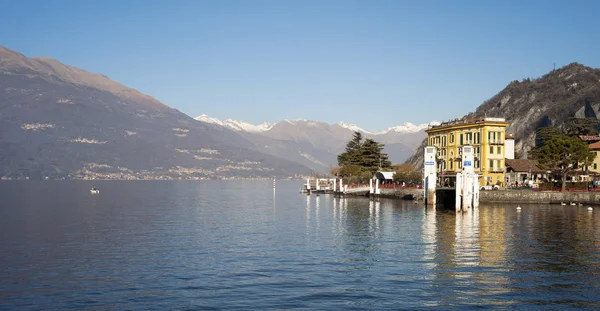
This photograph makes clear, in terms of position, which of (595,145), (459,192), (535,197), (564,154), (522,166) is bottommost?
(535,197)

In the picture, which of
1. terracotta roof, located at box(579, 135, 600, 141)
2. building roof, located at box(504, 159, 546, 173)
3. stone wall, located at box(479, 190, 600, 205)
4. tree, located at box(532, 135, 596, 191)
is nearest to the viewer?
stone wall, located at box(479, 190, 600, 205)

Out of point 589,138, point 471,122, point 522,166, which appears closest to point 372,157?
point 471,122

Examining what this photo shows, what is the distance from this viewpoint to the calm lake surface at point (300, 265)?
29062mm

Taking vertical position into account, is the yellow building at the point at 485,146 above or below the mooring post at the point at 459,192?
above

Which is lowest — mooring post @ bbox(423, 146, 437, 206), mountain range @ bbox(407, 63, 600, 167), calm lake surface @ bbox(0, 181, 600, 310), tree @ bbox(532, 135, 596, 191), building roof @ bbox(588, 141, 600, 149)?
calm lake surface @ bbox(0, 181, 600, 310)

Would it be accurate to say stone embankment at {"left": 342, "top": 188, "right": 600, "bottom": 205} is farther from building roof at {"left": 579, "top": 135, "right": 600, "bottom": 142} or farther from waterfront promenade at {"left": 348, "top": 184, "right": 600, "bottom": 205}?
building roof at {"left": 579, "top": 135, "right": 600, "bottom": 142}

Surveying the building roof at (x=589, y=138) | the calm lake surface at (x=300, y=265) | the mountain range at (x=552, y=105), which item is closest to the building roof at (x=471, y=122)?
the building roof at (x=589, y=138)

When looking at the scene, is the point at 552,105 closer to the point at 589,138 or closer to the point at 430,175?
the point at 589,138

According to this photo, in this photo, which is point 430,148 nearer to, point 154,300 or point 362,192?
point 362,192

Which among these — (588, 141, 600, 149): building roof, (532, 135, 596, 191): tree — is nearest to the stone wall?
(532, 135, 596, 191): tree

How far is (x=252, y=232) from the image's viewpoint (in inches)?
2201

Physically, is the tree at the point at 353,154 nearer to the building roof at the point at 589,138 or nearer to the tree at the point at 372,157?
the tree at the point at 372,157

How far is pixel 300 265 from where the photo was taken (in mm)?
37438

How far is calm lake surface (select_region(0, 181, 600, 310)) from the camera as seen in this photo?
95.3 ft
